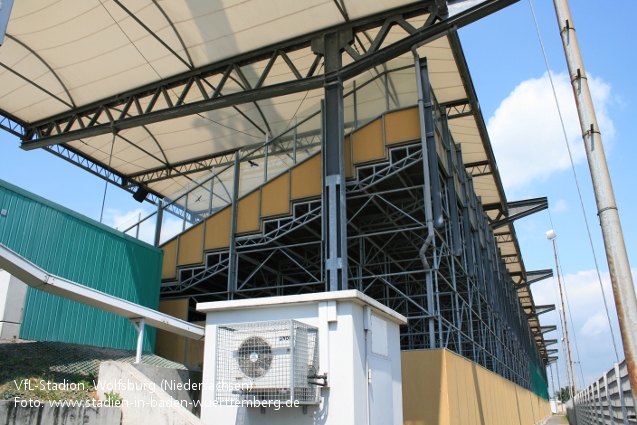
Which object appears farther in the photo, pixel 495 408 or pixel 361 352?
pixel 495 408

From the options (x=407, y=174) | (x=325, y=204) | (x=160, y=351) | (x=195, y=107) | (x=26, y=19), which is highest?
(x=26, y=19)

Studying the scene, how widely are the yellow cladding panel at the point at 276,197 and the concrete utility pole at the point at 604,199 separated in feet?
33.1

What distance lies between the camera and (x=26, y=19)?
619 inches

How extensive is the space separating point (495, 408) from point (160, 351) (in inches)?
462

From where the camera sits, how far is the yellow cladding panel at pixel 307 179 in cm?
1579

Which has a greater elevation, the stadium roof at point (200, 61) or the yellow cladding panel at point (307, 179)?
the stadium roof at point (200, 61)

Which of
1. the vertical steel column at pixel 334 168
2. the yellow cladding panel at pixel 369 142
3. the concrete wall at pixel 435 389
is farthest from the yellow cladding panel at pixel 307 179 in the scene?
the concrete wall at pixel 435 389

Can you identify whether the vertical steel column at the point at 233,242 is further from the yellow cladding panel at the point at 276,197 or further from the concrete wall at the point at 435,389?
the concrete wall at the point at 435,389

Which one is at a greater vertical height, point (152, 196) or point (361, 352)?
point (152, 196)

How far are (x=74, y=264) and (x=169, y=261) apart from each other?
4223 millimetres

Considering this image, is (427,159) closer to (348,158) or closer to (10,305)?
(348,158)

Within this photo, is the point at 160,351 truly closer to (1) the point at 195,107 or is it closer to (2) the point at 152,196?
(1) the point at 195,107

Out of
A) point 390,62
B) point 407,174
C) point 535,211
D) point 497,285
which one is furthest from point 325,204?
point 535,211

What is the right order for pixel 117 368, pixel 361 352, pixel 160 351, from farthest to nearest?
pixel 160 351 → pixel 117 368 → pixel 361 352
